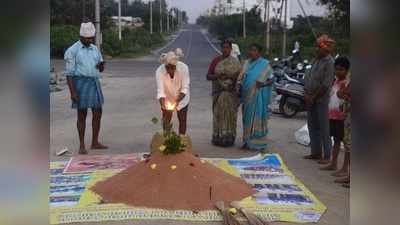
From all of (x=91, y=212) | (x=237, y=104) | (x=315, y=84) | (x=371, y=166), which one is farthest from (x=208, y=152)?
(x=371, y=166)

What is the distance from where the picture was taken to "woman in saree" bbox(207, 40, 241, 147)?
22.9 ft

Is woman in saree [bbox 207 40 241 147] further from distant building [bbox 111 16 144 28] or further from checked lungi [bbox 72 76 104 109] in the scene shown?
distant building [bbox 111 16 144 28]

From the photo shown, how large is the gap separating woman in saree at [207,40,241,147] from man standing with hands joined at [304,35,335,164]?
1015 mm

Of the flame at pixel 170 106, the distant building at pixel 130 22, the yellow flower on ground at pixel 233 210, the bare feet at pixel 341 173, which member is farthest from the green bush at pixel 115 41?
the yellow flower on ground at pixel 233 210

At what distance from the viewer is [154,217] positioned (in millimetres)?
4223

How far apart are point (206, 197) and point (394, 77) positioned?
322 centimetres

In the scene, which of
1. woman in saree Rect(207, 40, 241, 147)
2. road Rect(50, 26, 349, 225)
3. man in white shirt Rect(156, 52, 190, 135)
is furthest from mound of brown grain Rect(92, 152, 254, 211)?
woman in saree Rect(207, 40, 241, 147)

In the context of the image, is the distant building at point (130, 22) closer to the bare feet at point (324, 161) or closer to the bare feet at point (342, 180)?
the bare feet at point (324, 161)

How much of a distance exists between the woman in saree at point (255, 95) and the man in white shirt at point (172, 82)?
0.78 m

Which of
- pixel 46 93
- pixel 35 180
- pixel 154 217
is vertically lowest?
pixel 154 217

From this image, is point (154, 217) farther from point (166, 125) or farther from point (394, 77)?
point (394, 77)

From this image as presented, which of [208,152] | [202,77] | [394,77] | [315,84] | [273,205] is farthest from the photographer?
[202,77]

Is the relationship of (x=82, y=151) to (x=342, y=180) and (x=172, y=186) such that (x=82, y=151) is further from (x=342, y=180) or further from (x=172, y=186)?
(x=342, y=180)

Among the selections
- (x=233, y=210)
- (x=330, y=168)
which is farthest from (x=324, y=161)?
(x=233, y=210)
